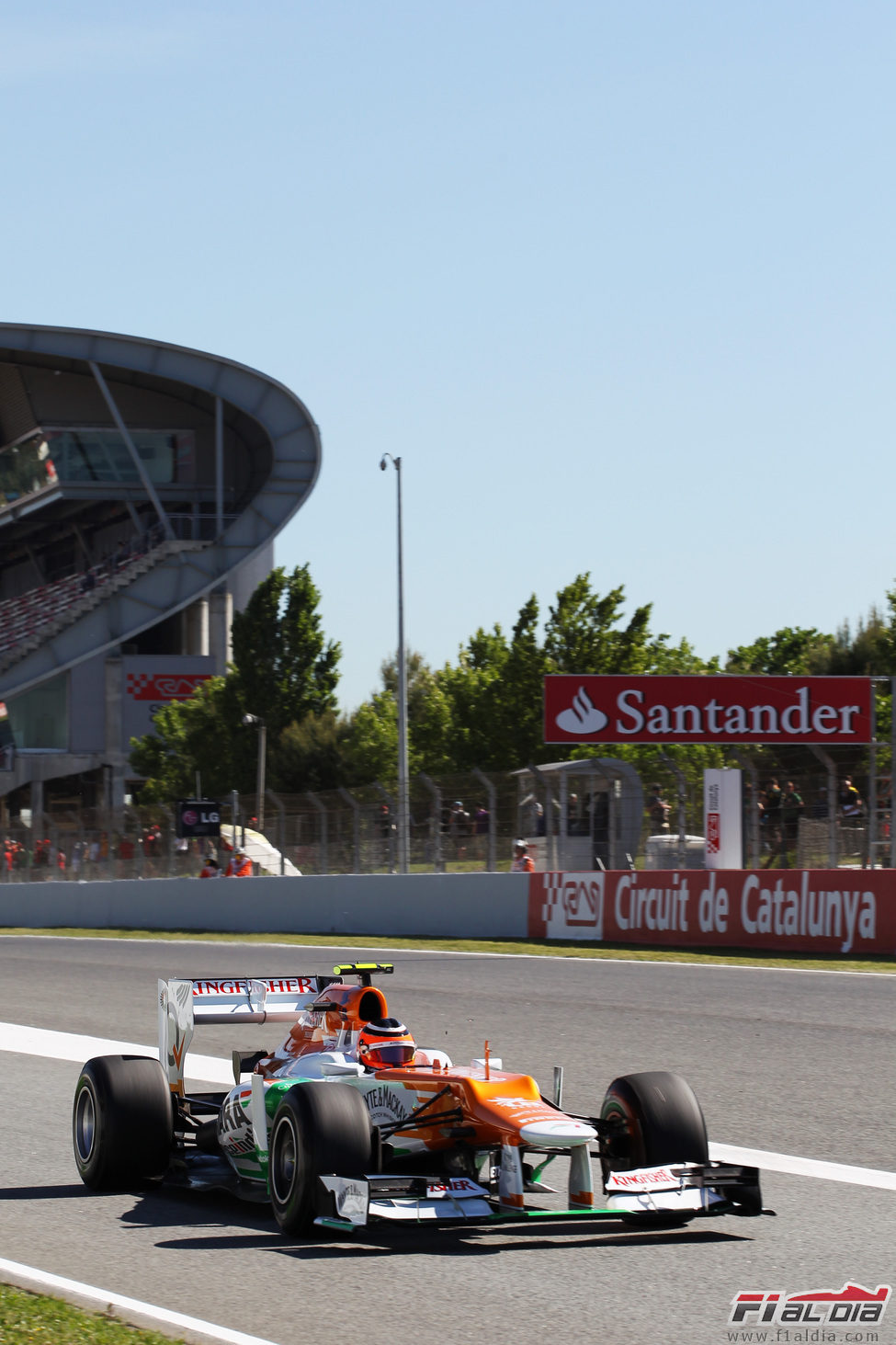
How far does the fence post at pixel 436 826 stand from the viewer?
81.6 ft

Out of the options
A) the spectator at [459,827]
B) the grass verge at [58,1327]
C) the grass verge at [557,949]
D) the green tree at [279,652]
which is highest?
the green tree at [279,652]

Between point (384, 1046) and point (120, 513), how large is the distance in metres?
64.0

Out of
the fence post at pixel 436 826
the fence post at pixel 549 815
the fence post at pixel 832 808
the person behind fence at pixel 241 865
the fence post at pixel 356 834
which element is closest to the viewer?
the fence post at pixel 832 808

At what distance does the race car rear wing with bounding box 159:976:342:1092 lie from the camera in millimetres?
7410

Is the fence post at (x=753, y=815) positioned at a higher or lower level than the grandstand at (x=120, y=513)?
lower

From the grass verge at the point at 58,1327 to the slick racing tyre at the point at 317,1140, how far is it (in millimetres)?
983

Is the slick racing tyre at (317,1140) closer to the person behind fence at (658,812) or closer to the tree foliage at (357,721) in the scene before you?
the person behind fence at (658,812)

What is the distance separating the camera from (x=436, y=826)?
981 inches

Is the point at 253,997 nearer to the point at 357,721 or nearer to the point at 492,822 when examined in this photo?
the point at 492,822

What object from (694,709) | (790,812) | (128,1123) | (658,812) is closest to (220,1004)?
(128,1123)

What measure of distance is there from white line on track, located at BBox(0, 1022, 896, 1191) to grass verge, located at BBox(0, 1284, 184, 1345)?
3134mm

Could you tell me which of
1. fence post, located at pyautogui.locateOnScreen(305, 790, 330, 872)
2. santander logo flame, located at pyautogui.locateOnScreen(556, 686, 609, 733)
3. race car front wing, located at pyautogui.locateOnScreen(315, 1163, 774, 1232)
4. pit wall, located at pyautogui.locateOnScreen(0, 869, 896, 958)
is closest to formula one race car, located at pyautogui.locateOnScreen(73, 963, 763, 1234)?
race car front wing, located at pyautogui.locateOnScreen(315, 1163, 774, 1232)

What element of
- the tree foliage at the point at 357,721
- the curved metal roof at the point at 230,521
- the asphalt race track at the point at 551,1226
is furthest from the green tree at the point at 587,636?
the asphalt race track at the point at 551,1226

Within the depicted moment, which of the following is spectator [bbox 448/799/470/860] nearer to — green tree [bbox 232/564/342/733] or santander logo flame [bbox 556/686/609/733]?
santander logo flame [bbox 556/686/609/733]
